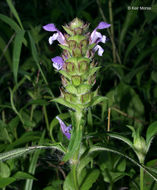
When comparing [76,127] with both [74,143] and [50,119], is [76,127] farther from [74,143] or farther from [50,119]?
[50,119]

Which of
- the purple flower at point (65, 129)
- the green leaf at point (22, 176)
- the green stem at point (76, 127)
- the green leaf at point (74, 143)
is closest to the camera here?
the green leaf at point (74, 143)

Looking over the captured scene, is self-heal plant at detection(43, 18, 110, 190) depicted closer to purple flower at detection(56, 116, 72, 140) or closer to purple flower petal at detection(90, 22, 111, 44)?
purple flower petal at detection(90, 22, 111, 44)

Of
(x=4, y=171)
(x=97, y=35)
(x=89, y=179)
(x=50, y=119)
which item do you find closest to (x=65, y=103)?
(x=97, y=35)

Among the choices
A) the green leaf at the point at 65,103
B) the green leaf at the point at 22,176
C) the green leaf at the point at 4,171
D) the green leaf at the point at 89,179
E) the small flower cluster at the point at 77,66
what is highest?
the small flower cluster at the point at 77,66

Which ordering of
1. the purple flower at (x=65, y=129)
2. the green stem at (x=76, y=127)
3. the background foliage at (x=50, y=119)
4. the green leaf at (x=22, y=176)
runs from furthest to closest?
the background foliage at (x=50, y=119) → the green leaf at (x=22, y=176) → the purple flower at (x=65, y=129) → the green stem at (x=76, y=127)

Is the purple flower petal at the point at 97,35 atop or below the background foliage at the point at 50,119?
atop

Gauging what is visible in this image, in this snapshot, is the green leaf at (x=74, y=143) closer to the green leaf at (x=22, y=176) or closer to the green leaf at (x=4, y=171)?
the green leaf at (x=22, y=176)

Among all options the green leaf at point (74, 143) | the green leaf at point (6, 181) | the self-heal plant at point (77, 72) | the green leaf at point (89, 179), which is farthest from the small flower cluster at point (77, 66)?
the green leaf at point (6, 181)

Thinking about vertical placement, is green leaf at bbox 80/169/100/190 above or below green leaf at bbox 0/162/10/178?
below

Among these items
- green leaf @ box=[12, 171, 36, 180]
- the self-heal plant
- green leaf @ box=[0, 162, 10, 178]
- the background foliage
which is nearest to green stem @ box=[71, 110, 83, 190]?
the self-heal plant
